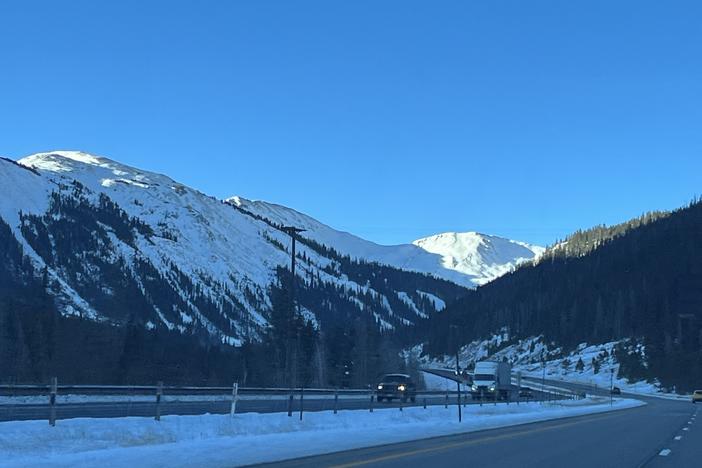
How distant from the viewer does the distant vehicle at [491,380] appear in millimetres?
70250

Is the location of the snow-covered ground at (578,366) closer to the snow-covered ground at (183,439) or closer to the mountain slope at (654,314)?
the mountain slope at (654,314)

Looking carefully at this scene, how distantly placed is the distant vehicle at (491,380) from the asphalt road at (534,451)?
139 ft

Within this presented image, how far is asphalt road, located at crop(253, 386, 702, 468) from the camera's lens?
A: 17109mm

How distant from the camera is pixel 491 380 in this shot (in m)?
72.4

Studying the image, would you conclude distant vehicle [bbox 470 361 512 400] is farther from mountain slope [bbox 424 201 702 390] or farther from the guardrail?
mountain slope [bbox 424 201 702 390]

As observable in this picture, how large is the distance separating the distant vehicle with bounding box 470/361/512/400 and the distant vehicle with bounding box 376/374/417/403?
13647mm

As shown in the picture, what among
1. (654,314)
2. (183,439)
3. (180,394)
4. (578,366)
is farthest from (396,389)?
(654,314)

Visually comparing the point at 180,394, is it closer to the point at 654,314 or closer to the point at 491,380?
the point at 491,380

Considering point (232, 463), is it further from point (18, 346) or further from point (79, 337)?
point (79, 337)

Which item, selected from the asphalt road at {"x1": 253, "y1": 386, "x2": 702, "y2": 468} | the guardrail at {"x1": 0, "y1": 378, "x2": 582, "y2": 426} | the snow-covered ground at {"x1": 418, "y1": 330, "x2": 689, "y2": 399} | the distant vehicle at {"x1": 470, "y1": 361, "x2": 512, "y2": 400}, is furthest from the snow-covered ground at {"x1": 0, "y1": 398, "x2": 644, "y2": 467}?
the snow-covered ground at {"x1": 418, "y1": 330, "x2": 689, "y2": 399}

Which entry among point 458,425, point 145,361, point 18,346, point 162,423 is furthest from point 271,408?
point 145,361

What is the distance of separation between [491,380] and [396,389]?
763 inches

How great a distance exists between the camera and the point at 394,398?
55.5m

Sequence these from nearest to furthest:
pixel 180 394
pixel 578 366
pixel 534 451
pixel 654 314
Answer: pixel 534 451 → pixel 180 394 → pixel 578 366 → pixel 654 314
